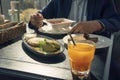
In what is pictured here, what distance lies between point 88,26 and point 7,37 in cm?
52

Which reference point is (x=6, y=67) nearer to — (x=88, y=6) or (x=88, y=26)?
(x=88, y=26)

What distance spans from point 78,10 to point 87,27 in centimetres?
47

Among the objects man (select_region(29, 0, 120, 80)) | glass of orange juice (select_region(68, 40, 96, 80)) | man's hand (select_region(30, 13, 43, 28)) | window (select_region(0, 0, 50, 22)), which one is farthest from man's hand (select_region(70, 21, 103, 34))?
window (select_region(0, 0, 50, 22))

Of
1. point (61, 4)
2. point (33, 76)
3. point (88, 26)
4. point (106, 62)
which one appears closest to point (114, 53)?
point (106, 62)

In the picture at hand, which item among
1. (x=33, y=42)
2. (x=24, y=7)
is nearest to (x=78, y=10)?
(x=33, y=42)

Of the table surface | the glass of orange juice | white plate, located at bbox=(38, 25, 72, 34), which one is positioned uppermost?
the glass of orange juice

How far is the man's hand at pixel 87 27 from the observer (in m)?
1.41

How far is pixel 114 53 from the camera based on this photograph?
1.22m

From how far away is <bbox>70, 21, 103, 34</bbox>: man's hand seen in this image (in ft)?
4.63

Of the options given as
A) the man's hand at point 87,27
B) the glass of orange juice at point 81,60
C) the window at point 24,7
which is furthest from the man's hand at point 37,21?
the window at point 24,7

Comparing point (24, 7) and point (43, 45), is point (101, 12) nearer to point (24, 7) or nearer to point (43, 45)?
point (43, 45)

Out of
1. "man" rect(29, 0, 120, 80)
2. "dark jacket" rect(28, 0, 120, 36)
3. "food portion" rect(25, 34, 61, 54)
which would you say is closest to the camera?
"food portion" rect(25, 34, 61, 54)

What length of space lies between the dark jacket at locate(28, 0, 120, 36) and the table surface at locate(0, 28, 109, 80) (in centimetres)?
61

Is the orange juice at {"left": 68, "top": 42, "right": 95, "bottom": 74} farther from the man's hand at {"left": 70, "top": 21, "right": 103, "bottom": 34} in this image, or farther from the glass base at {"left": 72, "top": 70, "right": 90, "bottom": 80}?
the man's hand at {"left": 70, "top": 21, "right": 103, "bottom": 34}
